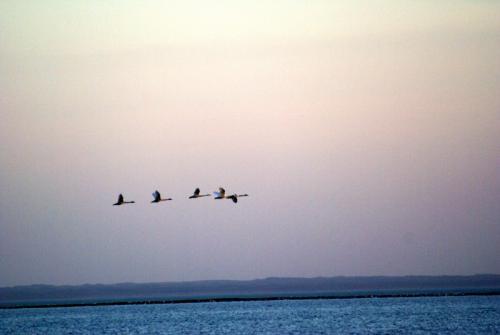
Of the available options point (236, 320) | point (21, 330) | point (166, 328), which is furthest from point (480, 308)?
point (21, 330)

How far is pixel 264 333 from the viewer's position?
87438 millimetres

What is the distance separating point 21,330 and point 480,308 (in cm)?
5063

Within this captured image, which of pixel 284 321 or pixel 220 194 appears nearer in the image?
pixel 220 194

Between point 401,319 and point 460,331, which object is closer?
point 460,331

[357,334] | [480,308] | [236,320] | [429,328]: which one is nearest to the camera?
[357,334]

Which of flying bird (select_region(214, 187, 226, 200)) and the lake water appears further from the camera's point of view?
the lake water

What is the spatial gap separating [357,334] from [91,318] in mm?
46567

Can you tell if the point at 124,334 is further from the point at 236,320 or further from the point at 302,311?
the point at 302,311

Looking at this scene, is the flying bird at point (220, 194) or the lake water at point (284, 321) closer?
the flying bird at point (220, 194)

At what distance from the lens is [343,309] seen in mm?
128625

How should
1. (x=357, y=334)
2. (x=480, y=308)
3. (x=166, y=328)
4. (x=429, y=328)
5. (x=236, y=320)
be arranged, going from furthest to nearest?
(x=480, y=308) < (x=236, y=320) < (x=166, y=328) < (x=429, y=328) < (x=357, y=334)

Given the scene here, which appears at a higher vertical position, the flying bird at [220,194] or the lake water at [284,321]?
the flying bird at [220,194]

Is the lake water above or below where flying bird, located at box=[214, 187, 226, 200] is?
below

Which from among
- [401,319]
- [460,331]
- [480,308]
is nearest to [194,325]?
[401,319]
